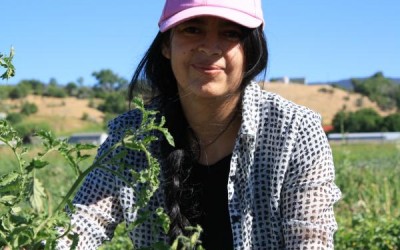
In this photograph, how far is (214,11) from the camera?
2004mm

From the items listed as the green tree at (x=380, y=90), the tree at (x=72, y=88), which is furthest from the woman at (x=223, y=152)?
the tree at (x=72, y=88)

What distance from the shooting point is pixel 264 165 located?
221cm

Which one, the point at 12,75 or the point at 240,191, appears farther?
the point at 240,191

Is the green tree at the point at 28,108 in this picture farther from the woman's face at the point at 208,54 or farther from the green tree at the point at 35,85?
the woman's face at the point at 208,54

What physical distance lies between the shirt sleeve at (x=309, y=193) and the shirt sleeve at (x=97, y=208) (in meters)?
0.48

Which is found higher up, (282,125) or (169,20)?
(169,20)

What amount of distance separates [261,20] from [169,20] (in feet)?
0.85

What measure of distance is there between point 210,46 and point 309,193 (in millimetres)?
470

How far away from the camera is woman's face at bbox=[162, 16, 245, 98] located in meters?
2.04

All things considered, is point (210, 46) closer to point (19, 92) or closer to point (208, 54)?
point (208, 54)

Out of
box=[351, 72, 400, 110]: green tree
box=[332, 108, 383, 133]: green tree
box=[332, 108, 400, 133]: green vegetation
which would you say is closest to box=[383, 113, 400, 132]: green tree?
box=[332, 108, 400, 133]: green vegetation

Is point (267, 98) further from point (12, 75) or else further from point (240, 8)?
point (12, 75)

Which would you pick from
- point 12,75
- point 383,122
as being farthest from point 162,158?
point 383,122

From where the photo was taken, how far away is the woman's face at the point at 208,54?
2.04 metres
